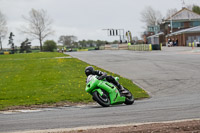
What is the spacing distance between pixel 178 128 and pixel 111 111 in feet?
11.4

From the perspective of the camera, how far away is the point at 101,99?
1184 cm

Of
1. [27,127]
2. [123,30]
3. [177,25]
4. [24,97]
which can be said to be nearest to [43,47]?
[123,30]

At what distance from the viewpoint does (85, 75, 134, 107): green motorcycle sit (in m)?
11.8

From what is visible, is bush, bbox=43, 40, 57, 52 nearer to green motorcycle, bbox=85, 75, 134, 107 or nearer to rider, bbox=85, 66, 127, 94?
rider, bbox=85, 66, 127, 94

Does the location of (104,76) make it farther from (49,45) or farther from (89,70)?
(49,45)

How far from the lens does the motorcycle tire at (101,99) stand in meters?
11.8

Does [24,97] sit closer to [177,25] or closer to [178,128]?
[178,128]

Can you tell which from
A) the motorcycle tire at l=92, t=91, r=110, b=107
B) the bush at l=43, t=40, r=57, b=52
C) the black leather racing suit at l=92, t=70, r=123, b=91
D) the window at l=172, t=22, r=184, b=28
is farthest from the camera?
the bush at l=43, t=40, r=57, b=52

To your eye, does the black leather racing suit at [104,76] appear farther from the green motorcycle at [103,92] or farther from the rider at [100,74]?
the green motorcycle at [103,92]

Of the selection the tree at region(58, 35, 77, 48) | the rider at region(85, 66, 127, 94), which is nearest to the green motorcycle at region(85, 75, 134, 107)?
the rider at region(85, 66, 127, 94)

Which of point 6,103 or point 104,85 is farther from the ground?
point 104,85

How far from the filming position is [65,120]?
9523mm

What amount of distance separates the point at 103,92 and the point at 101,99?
0.26 metres

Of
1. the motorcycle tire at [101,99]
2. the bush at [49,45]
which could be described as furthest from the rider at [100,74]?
the bush at [49,45]
